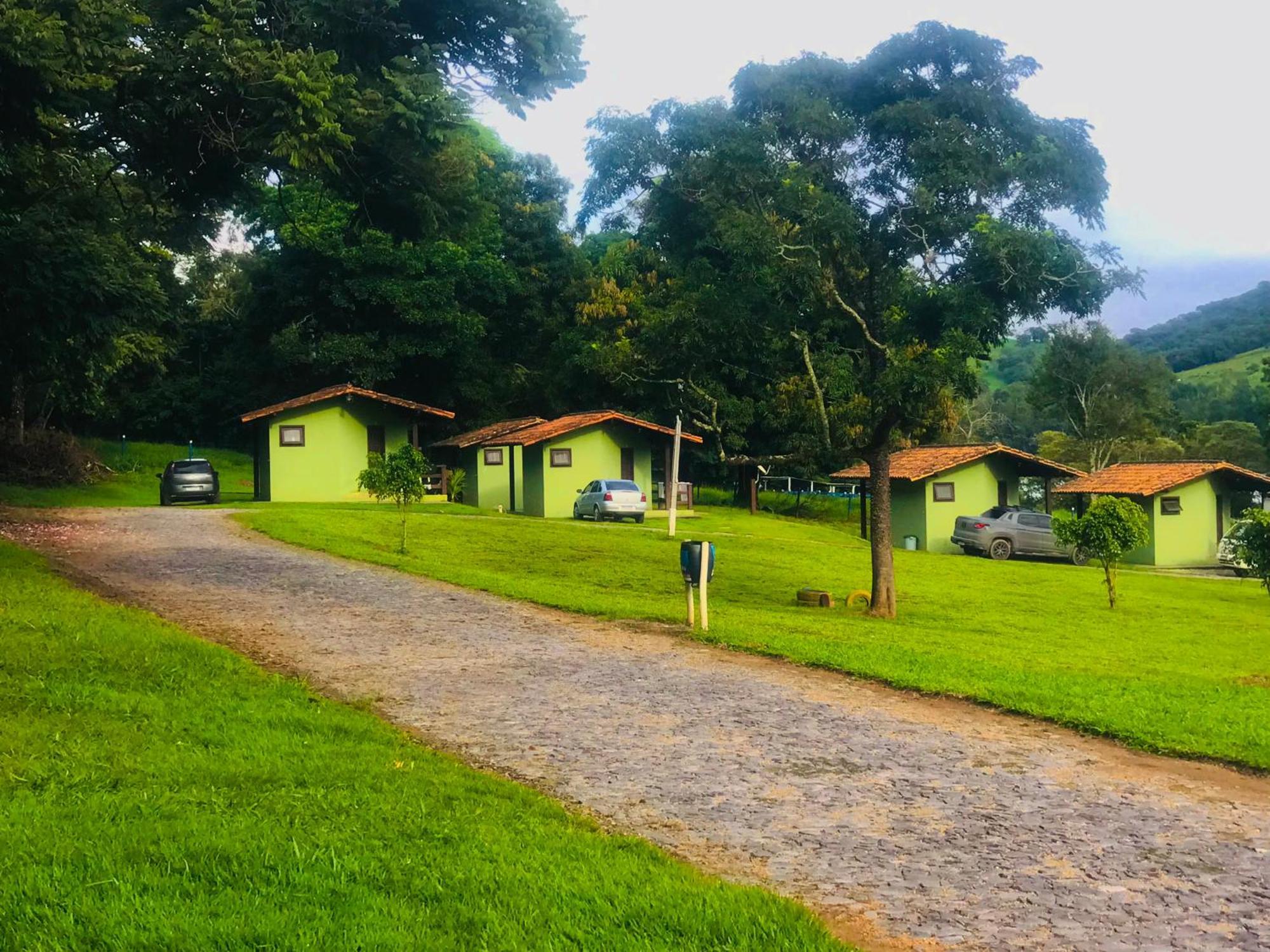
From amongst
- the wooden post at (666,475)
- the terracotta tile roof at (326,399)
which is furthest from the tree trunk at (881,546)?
the terracotta tile roof at (326,399)

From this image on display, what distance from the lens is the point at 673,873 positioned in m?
4.87

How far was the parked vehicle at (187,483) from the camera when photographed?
3700 cm

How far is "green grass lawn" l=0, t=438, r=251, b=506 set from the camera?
36.6 m

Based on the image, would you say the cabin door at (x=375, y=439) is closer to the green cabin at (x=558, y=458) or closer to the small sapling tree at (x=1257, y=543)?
the green cabin at (x=558, y=458)

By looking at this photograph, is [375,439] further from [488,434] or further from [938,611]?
[938,611]

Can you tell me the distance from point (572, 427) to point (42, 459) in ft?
60.4

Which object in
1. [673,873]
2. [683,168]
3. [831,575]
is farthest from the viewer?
[831,575]

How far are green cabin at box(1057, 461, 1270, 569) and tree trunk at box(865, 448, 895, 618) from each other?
20.4 metres

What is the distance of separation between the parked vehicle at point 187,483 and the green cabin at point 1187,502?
28.5 m

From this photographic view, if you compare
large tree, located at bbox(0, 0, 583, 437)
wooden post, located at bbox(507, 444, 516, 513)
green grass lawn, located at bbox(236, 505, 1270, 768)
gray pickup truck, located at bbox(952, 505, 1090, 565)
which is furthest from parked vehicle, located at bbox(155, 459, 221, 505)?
gray pickup truck, located at bbox(952, 505, 1090, 565)

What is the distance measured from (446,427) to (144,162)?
43357 millimetres

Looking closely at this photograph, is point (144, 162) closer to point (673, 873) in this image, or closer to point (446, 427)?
point (673, 873)

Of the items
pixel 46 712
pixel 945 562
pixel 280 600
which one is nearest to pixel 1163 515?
pixel 945 562

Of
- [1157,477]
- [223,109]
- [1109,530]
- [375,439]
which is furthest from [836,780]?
[375,439]
